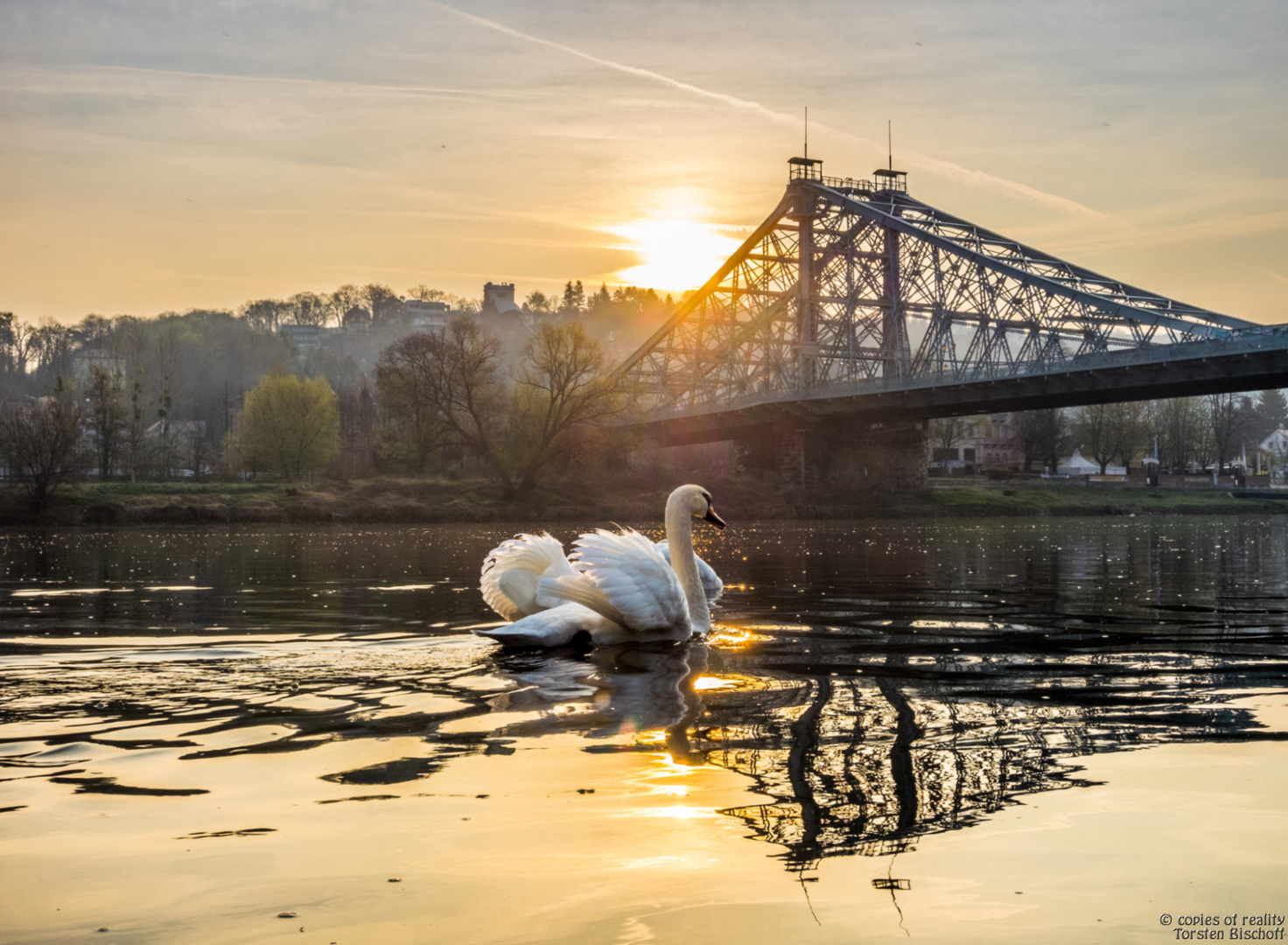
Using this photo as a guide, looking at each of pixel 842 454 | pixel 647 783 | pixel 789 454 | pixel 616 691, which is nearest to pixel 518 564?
pixel 616 691

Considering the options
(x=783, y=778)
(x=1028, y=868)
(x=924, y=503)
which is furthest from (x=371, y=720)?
(x=924, y=503)

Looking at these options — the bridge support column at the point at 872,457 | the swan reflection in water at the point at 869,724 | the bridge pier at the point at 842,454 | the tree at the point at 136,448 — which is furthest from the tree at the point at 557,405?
the swan reflection in water at the point at 869,724

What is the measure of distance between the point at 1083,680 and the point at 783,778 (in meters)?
3.79

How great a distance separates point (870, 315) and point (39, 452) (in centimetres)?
5732

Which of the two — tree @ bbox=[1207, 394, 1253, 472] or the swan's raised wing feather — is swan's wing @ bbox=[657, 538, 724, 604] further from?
tree @ bbox=[1207, 394, 1253, 472]

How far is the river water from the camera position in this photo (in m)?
3.78

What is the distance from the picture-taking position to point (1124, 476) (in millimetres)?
90500

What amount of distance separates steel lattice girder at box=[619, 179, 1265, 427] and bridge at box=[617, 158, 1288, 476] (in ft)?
0.46

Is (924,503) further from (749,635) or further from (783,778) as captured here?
(783,778)

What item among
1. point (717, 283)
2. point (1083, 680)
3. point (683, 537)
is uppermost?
point (717, 283)

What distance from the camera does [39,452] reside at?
47625 mm

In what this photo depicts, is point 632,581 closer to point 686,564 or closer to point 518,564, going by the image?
point 518,564

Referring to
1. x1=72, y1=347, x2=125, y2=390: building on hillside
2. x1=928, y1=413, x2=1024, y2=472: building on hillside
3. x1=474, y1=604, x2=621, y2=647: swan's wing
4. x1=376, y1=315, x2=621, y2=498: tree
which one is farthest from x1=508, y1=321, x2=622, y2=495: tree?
x1=72, y1=347, x2=125, y2=390: building on hillside

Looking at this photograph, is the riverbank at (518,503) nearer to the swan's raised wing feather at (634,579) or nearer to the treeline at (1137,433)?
the treeline at (1137,433)
